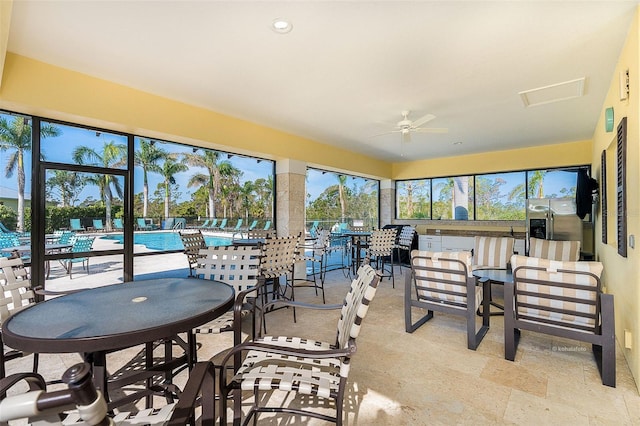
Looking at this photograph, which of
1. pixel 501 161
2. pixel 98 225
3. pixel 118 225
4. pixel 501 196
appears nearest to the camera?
pixel 98 225

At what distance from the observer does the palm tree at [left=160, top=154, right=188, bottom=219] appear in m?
4.47

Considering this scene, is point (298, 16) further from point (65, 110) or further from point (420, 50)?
point (65, 110)

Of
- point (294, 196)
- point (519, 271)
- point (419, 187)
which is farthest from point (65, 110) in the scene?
point (419, 187)

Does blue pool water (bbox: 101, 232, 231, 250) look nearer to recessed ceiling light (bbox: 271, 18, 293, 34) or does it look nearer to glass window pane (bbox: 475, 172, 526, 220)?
recessed ceiling light (bbox: 271, 18, 293, 34)

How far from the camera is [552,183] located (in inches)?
252

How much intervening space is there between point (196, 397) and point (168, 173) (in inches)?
161

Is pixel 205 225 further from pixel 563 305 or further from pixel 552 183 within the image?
pixel 552 183

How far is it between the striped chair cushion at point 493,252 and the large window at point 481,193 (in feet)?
9.48

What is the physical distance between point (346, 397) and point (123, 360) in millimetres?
2012

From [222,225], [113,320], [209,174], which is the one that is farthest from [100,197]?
[113,320]

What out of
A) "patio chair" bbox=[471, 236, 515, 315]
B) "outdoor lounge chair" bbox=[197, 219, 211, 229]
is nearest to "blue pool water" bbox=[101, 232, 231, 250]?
"outdoor lounge chair" bbox=[197, 219, 211, 229]

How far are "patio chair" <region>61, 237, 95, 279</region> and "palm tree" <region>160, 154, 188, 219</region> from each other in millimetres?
1002

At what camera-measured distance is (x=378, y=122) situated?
4.90 m

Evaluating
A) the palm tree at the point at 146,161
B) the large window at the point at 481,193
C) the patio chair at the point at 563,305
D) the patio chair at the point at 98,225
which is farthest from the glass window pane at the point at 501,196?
the patio chair at the point at 98,225
